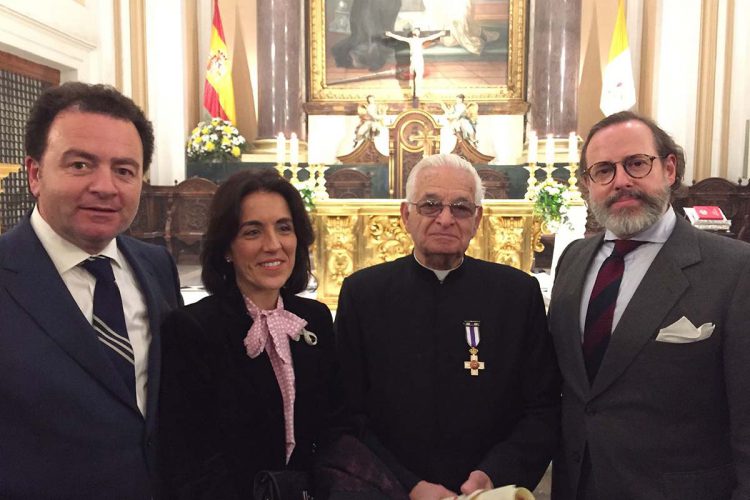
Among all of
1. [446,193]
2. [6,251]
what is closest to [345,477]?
[446,193]

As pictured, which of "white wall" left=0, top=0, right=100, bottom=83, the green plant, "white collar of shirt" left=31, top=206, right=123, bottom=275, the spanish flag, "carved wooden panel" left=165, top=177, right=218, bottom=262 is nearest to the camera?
"white collar of shirt" left=31, top=206, right=123, bottom=275

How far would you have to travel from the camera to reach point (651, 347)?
6.09 feet

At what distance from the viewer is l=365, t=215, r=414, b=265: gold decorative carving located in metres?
5.61

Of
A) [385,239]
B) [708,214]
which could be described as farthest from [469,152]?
[385,239]

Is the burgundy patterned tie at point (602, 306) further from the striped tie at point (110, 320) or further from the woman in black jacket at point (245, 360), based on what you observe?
the striped tie at point (110, 320)

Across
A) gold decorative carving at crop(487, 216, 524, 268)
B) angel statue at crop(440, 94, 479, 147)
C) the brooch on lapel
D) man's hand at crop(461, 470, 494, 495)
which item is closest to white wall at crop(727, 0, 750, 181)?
angel statue at crop(440, 94, 479, 147)

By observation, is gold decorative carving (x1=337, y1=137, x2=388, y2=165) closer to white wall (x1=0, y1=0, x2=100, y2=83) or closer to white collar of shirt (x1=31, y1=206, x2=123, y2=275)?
white wall (x1=0, y1=0, x2=100, y2=83)

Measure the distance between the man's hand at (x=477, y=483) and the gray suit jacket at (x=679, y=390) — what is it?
336 mm

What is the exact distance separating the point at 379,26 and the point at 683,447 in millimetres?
10971

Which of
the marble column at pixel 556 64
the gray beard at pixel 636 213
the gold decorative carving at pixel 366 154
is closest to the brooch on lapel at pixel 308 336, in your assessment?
the gray beard at pixel 636 213

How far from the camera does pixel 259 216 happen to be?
6.39 feet

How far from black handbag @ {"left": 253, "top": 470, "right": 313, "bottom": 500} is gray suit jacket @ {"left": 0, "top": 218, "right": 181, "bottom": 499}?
0.32 metres

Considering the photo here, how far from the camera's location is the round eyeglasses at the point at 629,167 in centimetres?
203

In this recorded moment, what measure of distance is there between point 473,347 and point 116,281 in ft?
3.92
